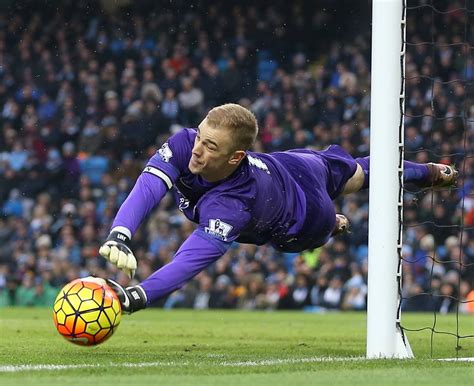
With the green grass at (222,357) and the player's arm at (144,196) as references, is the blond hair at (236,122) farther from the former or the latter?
the green grass at (222,357)

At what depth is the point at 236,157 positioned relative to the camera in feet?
22.3

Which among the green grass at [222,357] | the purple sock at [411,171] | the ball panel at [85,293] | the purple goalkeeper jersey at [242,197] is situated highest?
the purple sock at [411,171]

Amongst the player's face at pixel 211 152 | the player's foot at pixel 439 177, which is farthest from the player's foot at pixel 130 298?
the player's foot at pixel 439 177

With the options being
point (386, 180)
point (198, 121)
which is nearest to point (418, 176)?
point (386, 180)

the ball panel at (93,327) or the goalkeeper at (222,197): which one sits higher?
the goalkeeper at (222,197)

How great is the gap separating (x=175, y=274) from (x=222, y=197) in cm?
75

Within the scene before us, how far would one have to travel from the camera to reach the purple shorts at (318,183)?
7645 millimetres

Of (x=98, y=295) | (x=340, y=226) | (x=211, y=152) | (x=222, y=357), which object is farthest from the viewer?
(x=340, y=226)

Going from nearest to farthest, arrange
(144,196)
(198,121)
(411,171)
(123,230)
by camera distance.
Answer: (123,230) → (144,196) → (411,171) → (198,121)

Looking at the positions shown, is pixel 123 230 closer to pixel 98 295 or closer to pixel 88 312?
pixel 98 295

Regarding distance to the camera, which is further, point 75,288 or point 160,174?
point 160,174

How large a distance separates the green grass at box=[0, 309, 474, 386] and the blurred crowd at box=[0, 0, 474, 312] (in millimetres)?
5941

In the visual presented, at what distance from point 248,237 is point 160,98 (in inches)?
Answer: 531

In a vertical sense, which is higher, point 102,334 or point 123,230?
point 123,230
